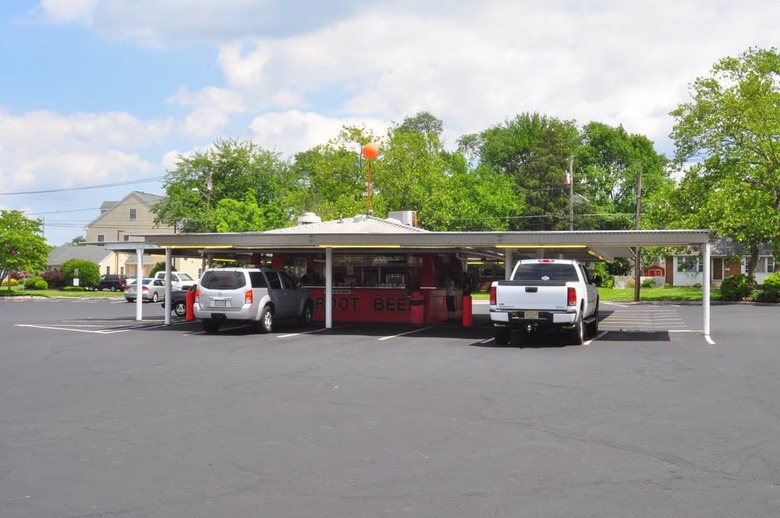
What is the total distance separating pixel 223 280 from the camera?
838 inches

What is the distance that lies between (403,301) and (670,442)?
63.6ft

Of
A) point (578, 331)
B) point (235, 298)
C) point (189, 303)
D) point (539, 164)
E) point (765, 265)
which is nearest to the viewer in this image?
point (578, 331)

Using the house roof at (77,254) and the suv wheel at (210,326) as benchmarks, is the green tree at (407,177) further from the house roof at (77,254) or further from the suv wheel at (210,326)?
the house roof at (77,254)

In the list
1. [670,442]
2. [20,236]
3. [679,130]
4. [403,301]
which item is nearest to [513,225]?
[679,130]

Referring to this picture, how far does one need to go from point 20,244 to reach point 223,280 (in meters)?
39.3

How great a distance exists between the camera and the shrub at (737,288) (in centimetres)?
4200

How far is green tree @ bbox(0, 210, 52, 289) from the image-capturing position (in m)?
54.4

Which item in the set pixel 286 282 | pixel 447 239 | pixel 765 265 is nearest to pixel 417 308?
pixel 286 282

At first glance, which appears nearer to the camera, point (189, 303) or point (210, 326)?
point (210, 326)

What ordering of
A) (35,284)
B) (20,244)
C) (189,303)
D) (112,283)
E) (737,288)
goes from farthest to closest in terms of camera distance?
1. (112,283)
2. (35,284)
3. (20,244)
4. (737,288)
5. (189,303)

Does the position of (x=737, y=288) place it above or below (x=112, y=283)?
above

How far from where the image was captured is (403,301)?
27141mm

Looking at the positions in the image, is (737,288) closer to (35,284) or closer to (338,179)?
(338,179)

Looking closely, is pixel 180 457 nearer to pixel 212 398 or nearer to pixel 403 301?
pixel 212 398
